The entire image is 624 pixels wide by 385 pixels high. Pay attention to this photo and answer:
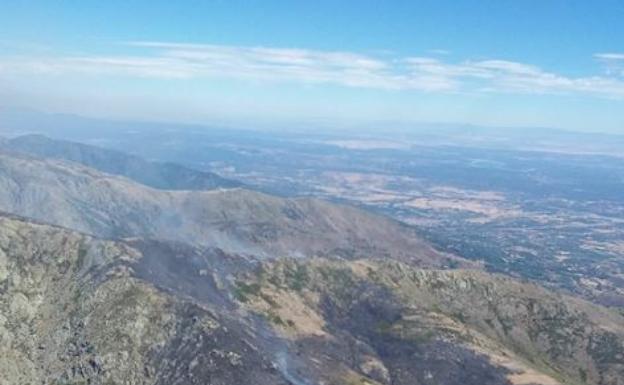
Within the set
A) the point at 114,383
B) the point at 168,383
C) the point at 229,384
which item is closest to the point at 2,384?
the point at 114,383

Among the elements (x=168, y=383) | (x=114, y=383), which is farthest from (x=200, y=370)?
(x=114, y=383)

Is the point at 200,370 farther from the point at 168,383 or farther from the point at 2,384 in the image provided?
the point at 2,384

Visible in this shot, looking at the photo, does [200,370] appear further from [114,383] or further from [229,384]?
[114,383]

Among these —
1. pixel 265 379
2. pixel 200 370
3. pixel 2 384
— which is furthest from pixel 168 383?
pixel 2 384

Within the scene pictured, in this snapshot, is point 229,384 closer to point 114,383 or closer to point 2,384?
point 114,383

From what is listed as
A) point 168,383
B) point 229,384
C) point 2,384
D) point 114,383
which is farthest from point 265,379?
point 2,384

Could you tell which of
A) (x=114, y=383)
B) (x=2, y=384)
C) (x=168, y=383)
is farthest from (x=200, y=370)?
(x=2, y=384)
